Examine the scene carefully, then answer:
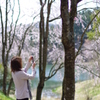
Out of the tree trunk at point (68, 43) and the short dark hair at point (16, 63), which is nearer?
the tree trunk at point (68, 43)

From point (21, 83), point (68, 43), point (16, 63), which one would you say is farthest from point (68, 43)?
point (21, 83)

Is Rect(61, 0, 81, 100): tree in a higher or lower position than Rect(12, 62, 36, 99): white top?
higher

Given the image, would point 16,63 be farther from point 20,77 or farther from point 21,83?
point 21,83

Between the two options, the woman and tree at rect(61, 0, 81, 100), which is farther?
the woman

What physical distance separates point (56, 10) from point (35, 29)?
14.6ft

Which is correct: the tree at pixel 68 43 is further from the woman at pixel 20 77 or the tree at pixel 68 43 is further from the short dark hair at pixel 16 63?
the short dark hair at pixel 16 63

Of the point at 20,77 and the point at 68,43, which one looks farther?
the point at 20,77

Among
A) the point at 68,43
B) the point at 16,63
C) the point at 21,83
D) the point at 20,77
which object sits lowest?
the point at 21,83

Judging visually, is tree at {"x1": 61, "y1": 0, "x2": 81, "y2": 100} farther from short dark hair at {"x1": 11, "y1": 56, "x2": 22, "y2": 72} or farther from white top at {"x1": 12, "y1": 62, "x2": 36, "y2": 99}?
short dark hair at {"x1": 11, "y1": 56, "x2": 22, "y2": 72}

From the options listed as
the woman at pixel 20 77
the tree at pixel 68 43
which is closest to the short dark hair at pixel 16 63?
the woman at pixel 20 77

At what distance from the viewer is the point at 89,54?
1800cm

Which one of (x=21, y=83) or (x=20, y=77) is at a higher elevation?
(x=20, y=77)

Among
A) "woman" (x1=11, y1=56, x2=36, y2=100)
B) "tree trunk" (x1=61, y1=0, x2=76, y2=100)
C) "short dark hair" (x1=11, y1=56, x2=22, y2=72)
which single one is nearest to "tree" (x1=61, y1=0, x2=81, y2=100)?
"tree trunk" (x1=61, y1=0, x2=76, y2=100)

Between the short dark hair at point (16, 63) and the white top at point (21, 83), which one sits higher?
the short dark hair at point (16, 63)
